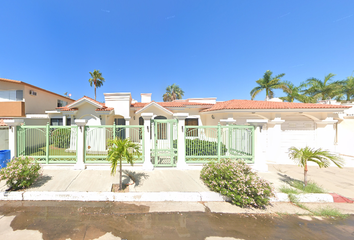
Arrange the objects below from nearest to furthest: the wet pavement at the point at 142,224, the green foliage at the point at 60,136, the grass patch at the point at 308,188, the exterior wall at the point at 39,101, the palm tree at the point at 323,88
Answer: the wet pavement at the point at 142,224 → the grass patch at the point at 308,188 → the green foliage at the point at 60,136 → the exterior wall at the point at 39,101 → the palm tree at the point at 323,88

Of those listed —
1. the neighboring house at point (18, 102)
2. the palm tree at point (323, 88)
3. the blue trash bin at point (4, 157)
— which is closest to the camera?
the blue trash bin at point (4, 157)

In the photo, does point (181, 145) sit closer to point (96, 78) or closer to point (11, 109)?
point (11, 109)

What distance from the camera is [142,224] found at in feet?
11.0

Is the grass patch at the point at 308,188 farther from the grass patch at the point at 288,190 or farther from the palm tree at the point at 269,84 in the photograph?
the palm tree at the point at 269,84

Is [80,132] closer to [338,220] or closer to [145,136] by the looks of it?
[145,136]

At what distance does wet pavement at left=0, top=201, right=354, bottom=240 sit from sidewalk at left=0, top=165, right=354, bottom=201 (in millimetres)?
369

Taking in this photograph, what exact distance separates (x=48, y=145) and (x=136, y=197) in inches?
207

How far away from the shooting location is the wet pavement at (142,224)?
10.1 ft

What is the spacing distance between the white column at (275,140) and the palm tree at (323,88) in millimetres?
16349

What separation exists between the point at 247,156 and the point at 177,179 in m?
3.94

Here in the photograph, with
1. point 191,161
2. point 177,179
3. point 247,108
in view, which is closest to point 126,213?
point 177,179

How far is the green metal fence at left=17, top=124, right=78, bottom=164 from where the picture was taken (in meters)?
6.19

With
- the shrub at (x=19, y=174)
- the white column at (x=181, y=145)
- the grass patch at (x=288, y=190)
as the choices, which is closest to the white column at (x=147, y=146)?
the white column at (x=181, y=145)

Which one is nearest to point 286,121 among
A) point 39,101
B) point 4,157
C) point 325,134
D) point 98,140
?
point 325,134
